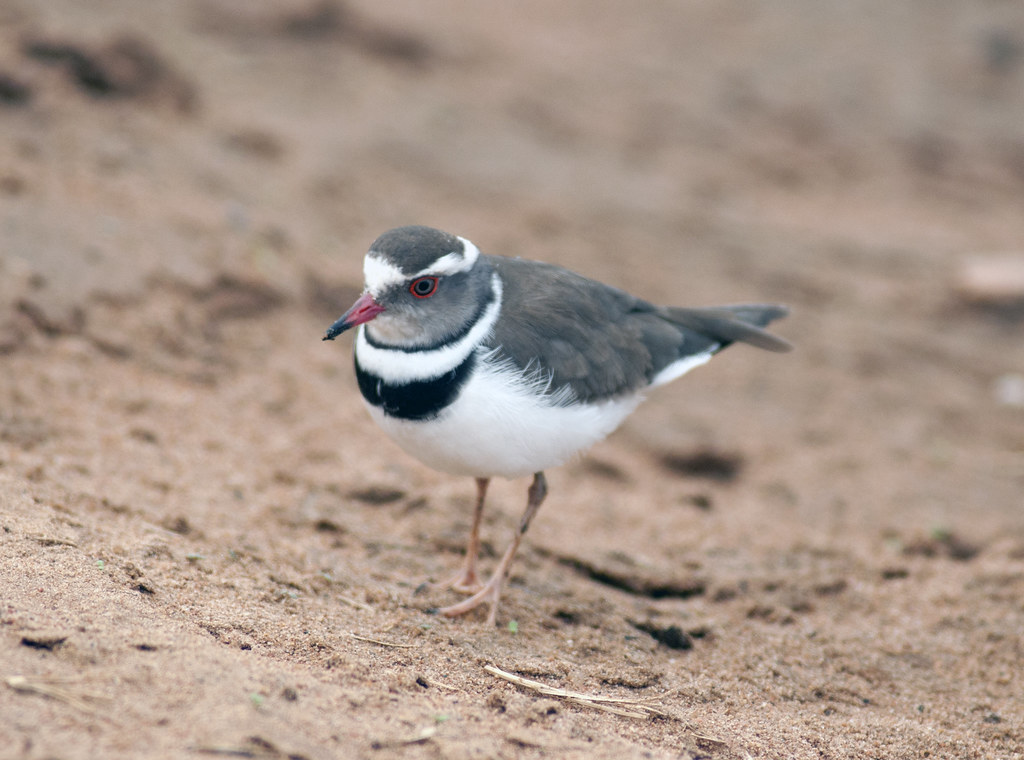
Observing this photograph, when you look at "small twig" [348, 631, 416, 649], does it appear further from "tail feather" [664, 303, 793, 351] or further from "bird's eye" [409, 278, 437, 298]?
"tail feather" [664, 303, 793, 351]

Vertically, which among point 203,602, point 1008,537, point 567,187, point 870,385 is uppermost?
point 567,187

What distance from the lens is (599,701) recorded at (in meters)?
3.51

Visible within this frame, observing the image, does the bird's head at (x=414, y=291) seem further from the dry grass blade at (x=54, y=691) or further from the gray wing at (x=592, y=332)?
the dry grass blade at (x=54, y=691)

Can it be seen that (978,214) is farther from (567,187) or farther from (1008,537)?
(1008,537)

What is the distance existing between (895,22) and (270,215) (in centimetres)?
887

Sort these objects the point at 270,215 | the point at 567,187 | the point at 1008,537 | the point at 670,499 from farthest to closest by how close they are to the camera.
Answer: the point at 567,187 < the point at 270,215 < the point at 670,499 < the point at 1008,537

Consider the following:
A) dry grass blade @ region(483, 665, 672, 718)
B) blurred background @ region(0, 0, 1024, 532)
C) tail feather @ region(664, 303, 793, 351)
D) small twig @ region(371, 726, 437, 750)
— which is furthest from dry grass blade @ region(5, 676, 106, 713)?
tail feather @ region(664, 303, 793, 351)

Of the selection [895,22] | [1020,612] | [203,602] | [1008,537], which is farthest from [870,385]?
[895,22]

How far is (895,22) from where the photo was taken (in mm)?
11938

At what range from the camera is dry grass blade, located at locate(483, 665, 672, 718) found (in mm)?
3471

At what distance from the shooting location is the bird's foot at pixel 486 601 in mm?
4160

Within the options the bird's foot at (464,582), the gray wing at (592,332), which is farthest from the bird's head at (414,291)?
the bird's foot at (464,582)

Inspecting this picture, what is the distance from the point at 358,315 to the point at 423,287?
31 cm

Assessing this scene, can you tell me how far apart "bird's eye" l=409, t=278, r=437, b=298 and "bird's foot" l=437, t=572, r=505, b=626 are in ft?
4.33
